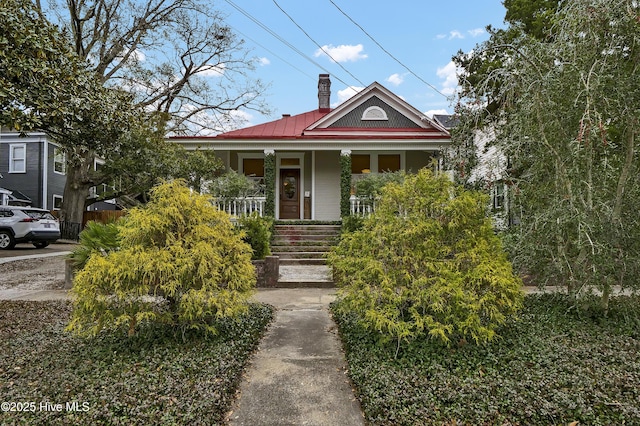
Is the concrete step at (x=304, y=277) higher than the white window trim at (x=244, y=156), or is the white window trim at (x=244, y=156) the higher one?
the white window trim at (x=244, y=156)

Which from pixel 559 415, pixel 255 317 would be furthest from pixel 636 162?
pixel 255 317

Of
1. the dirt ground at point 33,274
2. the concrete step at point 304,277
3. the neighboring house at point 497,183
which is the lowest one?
the dirt ground at point 33,274

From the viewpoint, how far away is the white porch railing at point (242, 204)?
12633 millimetres

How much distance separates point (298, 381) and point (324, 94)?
660 inches

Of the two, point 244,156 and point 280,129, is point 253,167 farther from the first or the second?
point 280,129

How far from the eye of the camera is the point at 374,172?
1479 cm

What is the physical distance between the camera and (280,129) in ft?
51.5

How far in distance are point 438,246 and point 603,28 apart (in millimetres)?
3050

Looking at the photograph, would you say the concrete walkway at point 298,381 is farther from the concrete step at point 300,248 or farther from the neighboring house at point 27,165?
the neighboring house at point 27,165

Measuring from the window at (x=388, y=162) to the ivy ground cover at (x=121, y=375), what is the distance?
1156 cm

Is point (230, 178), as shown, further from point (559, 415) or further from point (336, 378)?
point (559, 415)

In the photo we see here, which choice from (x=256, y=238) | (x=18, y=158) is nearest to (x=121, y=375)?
(x=256, y=238)

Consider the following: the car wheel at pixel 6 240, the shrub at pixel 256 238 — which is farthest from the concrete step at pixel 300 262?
the car wheel at pixel 6 240

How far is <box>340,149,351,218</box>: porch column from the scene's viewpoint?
13.1 meters
